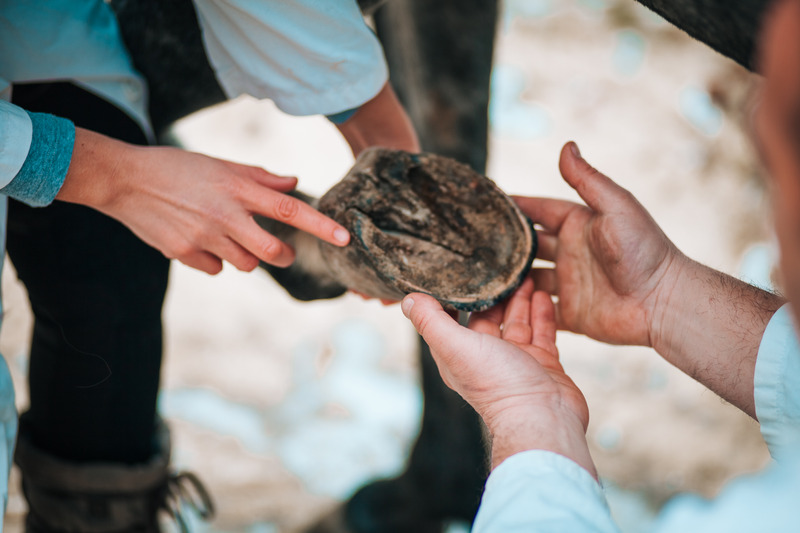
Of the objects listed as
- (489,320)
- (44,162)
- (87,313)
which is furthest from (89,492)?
(489,320)

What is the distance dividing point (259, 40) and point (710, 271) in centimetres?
61

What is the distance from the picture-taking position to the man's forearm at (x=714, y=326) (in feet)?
2.35

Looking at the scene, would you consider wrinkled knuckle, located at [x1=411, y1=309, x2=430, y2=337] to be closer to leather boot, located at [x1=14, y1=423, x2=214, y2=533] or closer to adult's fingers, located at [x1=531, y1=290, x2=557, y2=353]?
adult's fingers, located at [x1=531, y1=290, x2=557, y2=353]

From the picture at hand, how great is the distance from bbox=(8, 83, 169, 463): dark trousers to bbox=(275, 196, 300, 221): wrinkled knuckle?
198 millimetres

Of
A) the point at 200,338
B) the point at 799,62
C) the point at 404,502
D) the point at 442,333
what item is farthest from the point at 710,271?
the point at 200,338

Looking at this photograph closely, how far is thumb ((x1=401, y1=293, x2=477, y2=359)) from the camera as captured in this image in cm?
66

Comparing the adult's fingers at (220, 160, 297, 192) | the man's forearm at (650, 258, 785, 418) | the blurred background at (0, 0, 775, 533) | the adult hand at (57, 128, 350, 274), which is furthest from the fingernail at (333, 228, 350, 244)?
the blurred background at (0, 0, 775, 533)

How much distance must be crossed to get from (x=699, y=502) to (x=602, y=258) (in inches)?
13.0

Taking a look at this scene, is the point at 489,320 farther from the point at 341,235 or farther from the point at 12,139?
the point at 12,139

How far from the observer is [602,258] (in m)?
0.82

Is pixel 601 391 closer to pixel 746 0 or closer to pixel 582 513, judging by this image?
pixel 582 513

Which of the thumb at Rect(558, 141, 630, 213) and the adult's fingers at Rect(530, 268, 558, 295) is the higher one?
the thumb at Rect(558, 141, 630, 213)

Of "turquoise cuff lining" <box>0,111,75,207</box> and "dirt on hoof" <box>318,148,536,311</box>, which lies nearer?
"turquoise cuff lining" <box>0,111,75,207</box>

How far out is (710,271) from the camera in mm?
803
